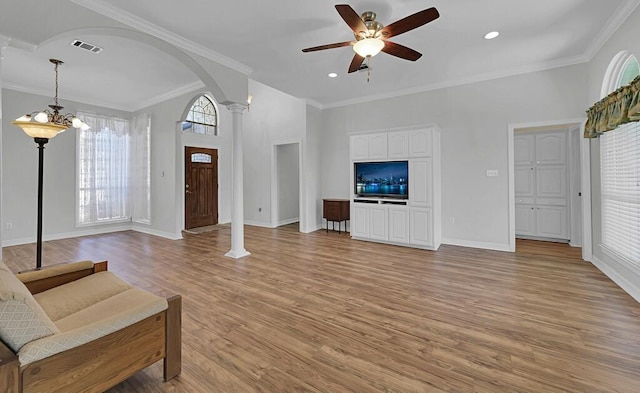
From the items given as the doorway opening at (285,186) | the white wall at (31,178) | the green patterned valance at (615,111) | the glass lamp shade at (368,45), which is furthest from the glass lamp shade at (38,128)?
the green patterned valance at (615,111)

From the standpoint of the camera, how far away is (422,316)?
2.57 meters

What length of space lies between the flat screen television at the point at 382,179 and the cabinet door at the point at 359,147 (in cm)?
16

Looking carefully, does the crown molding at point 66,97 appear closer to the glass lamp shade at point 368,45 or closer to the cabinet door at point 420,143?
the glass lamp shade at point 368,45

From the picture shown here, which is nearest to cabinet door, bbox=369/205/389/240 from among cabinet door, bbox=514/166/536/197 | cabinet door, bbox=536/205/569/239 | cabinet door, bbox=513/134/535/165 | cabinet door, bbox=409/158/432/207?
cabinet door, bbox=409/158/432/207

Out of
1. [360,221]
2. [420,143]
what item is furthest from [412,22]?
[360,221]

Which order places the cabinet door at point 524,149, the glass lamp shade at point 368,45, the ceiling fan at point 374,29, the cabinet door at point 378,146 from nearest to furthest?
the ceiling fan at point 374,29 → the glass lamp shade at point 368,45 → the cabinet door at point 378,146 → the cabinet door at point 524,149

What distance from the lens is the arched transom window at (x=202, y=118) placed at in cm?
701

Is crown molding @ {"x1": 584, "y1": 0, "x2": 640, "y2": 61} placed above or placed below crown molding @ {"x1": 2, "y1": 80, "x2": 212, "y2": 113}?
below

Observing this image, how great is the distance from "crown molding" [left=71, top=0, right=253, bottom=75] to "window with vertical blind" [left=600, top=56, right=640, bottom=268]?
199 inches

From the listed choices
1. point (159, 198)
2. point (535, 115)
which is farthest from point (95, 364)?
point (535, 115)

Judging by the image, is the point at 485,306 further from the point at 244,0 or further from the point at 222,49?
the point at 222,49

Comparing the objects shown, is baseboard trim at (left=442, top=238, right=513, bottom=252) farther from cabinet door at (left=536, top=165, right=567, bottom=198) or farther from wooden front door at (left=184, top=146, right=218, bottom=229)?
wooden front door at (left=184, top=146, right=218, bottom=229)

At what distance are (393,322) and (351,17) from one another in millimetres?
2817

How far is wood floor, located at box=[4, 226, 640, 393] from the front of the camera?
70.0 inches
